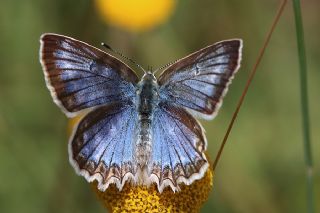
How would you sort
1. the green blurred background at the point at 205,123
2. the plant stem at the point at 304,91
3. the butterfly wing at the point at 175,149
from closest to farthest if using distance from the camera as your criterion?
the butterfly wing at the point at 175,149 → the plant stem at the point at 304,91 → the green blurred background at the point at 205,123

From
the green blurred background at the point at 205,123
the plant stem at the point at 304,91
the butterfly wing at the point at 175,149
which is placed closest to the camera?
the butterfly wing at the point at 175,149

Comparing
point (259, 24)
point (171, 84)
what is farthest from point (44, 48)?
point (259, 24)

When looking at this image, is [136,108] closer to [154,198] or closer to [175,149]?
[175,149]

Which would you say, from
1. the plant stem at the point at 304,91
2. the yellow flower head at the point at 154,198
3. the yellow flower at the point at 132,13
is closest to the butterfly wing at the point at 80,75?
the yellow flower head at the point at 154,198

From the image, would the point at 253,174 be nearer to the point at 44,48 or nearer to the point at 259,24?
the point at 259,24

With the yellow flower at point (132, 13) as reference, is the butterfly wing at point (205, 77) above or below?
below

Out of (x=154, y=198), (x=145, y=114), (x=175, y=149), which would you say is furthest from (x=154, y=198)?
(x=145, y=114)

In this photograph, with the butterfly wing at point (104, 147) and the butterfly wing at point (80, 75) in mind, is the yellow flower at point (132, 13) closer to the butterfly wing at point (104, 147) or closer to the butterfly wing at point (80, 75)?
the butterfly wing at point (80, 75)
